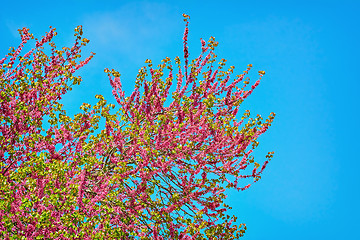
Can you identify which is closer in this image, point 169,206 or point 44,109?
point 169,206

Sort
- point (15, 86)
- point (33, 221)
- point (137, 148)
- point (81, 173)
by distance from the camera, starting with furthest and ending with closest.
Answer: point (15, 86), point (137, 148), point (81, 173), point (33, 221)

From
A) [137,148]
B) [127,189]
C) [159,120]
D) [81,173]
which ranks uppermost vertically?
[159,120]

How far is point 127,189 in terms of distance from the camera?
404 inches

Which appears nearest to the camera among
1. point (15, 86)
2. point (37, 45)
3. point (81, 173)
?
point (81, 173)

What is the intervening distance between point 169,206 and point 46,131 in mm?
4206

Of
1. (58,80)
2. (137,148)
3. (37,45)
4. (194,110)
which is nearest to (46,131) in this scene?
(58,80)

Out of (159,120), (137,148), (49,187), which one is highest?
(159,120)

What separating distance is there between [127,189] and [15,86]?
4801mm

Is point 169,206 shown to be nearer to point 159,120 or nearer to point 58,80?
point 159,120

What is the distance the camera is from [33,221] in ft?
28.2

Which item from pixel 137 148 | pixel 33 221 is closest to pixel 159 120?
pixel 137 148

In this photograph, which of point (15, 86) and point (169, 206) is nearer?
point (169, 206)

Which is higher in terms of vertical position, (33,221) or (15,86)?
(15,86)

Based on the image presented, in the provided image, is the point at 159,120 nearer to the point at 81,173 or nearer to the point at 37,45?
the point at 81,173
